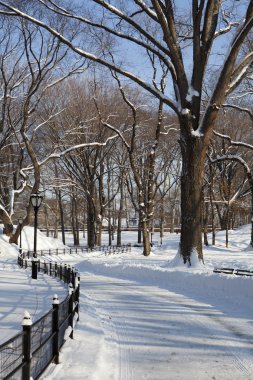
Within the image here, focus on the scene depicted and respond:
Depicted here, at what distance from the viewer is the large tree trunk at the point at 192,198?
18562 millimetres

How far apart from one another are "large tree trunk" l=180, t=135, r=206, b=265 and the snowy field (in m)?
0.99

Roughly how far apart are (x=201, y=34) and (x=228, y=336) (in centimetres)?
1490

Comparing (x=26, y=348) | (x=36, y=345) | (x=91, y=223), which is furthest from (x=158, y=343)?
(x=91, y=223)

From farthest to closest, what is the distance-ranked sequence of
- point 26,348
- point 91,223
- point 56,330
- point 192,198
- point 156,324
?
1. point 91,223
2. point 192,198
3. point 156,324
4. point 56,330
5. point 26,348

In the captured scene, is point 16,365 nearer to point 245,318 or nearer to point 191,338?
point 191,338

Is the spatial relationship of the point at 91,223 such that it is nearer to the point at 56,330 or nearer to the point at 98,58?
the point at 98,58

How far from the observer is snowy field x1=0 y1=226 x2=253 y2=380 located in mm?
6571

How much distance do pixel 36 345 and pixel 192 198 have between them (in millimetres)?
13631

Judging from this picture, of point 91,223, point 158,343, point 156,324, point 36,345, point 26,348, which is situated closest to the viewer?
point 26,348

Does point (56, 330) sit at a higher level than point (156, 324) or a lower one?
higher

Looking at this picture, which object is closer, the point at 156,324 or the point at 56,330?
the point at 56,330

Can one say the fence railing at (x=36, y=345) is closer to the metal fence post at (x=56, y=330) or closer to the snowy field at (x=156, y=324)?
the metal fence post at (x=56, y=330)

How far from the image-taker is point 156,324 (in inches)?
388

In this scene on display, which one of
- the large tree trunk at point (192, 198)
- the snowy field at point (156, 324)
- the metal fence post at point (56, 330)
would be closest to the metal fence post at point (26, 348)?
the snowy field at point (156, 324)
